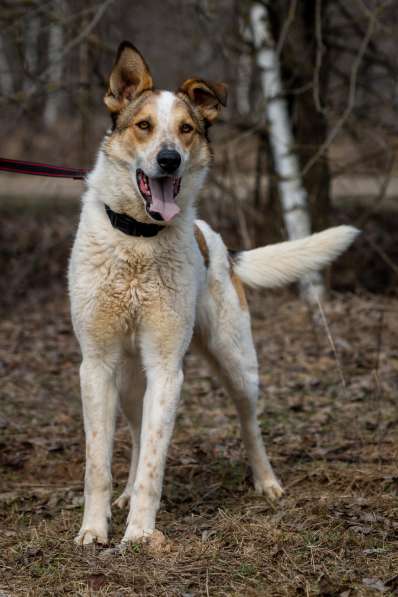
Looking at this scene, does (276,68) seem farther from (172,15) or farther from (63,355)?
(63,355)

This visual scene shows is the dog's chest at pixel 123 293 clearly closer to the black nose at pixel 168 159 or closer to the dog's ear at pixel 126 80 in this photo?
the black nose at pixel 168 159

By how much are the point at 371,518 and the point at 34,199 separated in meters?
13.1

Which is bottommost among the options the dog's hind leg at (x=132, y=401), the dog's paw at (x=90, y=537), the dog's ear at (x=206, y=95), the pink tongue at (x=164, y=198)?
the dog's paw at (x=90, y=537)

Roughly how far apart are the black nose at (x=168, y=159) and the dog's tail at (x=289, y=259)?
1375mm

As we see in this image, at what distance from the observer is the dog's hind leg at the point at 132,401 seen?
4.35 metres

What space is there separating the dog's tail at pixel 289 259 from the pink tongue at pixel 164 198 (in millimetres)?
1182

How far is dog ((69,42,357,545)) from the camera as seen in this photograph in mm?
4102

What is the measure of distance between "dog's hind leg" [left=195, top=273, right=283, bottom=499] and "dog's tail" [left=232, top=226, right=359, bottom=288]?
0.60ft

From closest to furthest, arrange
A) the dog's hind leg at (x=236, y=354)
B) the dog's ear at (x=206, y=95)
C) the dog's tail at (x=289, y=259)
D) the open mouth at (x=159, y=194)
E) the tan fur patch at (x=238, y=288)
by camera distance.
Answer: the open mouth at (x=159, y=194)
the dog's ear at (x=206, y=95)
the dog's hind leg at (x=236, y=354)
the tan fur patch at (x=238, y=288)
the dog's tail at (x=289, y=259)

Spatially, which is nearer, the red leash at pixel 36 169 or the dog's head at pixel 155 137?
the dog's head at pixel 155 137

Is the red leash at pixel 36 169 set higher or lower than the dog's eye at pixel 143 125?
lower

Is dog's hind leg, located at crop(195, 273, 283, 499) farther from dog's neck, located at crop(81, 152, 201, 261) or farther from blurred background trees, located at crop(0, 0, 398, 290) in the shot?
blurred background trees, located at crop(0, 0, 398, 290)

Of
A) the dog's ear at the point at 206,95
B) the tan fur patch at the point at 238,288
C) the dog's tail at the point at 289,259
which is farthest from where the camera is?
the dog's tail at the point at 289,259

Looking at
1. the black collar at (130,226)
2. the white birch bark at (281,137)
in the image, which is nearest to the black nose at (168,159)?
the black collar at (130,226)
